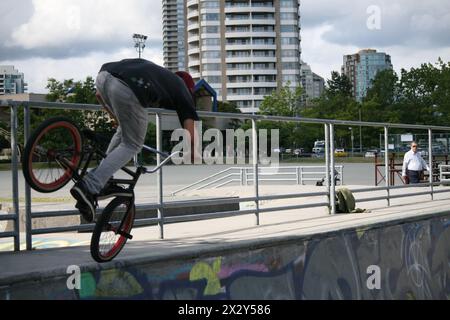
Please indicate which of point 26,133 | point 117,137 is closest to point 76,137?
point 117,137

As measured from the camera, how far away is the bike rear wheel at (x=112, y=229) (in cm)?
435

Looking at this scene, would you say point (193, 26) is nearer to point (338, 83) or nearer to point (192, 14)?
point (192, 14)

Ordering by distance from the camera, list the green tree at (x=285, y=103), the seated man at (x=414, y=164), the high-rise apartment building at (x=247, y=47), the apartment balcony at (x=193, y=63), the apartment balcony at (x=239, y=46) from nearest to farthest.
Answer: the seated man at (x=414, y=164)
the green tree at (x=285, y=103)
the high-rise apartment building at (x=247, y=47)
the apartment balcony at (x=239, y=46)
the apartment balcony at (x=193, y=63)

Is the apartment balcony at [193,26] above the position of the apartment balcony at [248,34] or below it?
above

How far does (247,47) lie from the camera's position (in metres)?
144

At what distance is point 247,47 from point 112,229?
5584 inches

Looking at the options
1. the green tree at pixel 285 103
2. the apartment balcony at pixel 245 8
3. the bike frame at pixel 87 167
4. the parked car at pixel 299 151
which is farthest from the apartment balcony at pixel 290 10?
the bike frame at pixel 87 167

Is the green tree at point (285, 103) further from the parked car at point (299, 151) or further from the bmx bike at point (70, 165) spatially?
the bmx bike at point (70, 165)

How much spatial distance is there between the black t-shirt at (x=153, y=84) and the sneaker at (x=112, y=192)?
0.67 metres

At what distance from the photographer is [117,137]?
460cm

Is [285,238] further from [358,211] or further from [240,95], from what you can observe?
[240,95]

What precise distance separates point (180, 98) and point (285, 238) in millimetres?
1883

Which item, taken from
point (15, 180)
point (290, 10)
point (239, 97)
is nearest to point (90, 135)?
point (15, 180)

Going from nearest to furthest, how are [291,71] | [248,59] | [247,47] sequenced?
[247,47], [248,59], [291,71]
